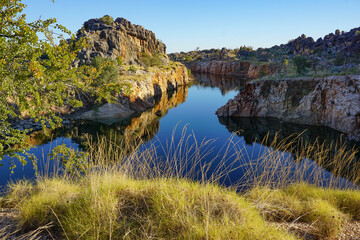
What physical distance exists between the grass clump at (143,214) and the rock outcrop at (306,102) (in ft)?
82.6

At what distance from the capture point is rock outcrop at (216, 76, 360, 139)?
25.1 m

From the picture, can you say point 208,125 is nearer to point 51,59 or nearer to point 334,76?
point 334,76

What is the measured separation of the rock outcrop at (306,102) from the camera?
2512cm

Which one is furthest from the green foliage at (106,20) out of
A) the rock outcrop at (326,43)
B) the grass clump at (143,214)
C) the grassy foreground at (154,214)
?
the grass clump at (143,214)

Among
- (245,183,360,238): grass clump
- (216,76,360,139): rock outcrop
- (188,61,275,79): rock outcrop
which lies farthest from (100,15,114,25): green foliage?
(245,183,360,238): grass clump

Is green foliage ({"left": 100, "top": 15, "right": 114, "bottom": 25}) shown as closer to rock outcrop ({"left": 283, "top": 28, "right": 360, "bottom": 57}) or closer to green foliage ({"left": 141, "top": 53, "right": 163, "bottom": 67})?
green foliage ({"left": 141, "top": 53, "right": 163, "bottom": 67})

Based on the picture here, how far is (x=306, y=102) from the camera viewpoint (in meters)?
29.5

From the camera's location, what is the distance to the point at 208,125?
1184 inches

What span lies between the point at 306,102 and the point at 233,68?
75123 millimetres

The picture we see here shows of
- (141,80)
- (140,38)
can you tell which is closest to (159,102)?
(141,80)

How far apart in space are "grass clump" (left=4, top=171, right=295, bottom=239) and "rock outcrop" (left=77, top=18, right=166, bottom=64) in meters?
45.6

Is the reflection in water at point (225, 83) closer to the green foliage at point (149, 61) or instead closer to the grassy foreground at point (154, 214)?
the green foliage at point (149, 61)

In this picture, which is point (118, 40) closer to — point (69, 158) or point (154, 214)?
point (69, 158)

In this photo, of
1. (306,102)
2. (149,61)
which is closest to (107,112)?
(306,102)
